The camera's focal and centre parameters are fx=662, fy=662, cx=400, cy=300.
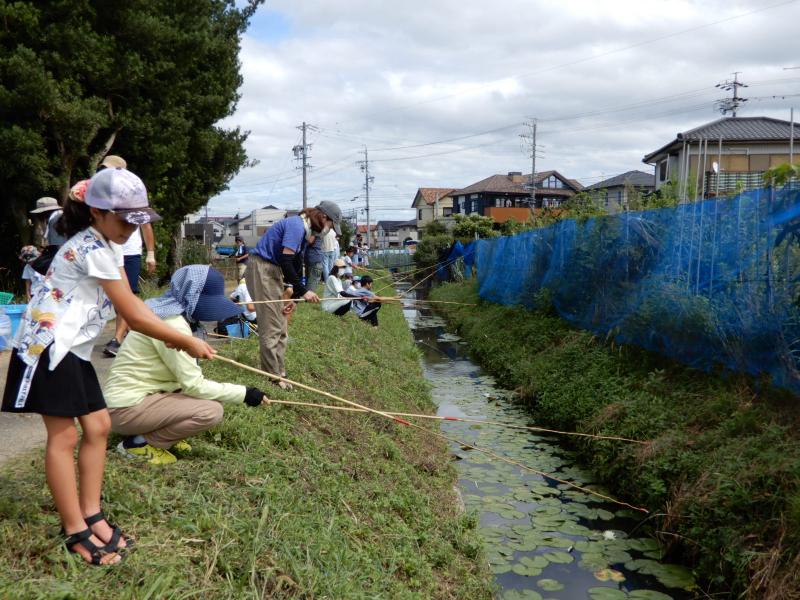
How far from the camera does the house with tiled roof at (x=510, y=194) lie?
58.9 m

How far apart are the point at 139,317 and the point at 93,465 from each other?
2.19ft

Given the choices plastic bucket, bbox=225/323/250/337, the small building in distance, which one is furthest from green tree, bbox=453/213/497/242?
the small building in distance

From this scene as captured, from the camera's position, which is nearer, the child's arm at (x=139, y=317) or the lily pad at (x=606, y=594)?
the child's arm at (x=139, y=317)

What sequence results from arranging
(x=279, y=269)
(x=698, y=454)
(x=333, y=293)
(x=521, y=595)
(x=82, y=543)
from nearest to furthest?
(x=82, y=543)
(x=521, y=595)
(x=698, y=454)
(x=279, y=269)
(x=333, y=293)

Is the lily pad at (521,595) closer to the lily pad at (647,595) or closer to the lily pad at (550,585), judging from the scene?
the lily pad at (550,585)

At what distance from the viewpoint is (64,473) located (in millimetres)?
2740

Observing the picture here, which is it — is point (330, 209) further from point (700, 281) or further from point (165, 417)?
point (700, 281)

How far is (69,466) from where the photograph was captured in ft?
9.07

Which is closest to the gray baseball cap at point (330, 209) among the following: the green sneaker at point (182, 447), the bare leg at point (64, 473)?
the green sneaker at point (182, 447)

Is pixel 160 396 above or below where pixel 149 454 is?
above

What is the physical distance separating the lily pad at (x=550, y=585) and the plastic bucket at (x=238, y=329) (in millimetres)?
5439

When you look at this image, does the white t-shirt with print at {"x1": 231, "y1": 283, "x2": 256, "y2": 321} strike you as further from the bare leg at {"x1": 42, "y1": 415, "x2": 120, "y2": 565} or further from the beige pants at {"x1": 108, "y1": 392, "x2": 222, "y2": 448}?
the bare leg at {"x1": 42, "y1": 415, "x2": 120, "y2": 565}

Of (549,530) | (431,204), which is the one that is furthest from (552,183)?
(549,530)

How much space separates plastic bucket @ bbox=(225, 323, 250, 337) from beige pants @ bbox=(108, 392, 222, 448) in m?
4.99
